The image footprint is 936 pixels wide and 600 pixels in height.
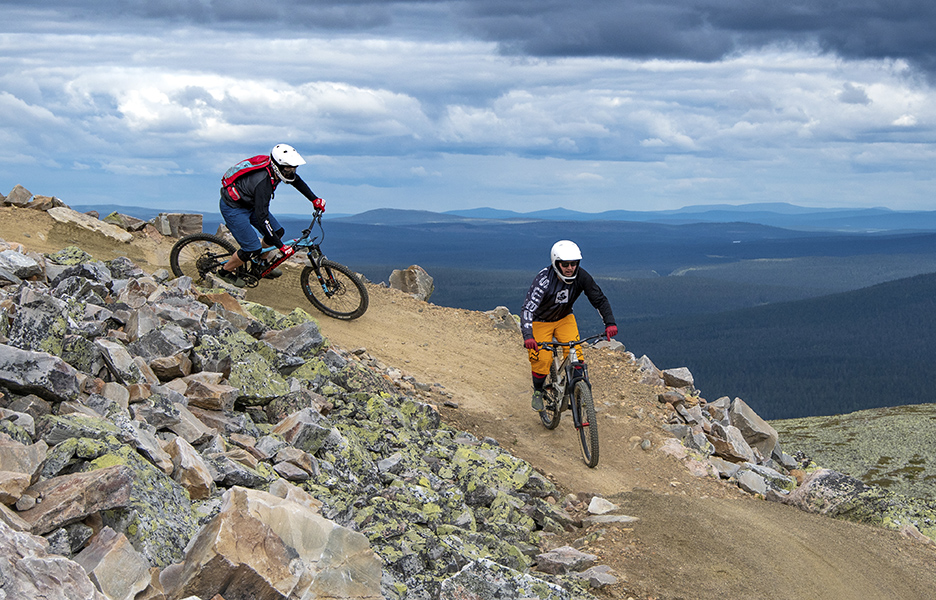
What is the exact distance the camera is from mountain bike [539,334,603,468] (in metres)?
13.5

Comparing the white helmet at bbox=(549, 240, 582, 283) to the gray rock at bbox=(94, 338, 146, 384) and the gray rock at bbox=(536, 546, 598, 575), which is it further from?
the gray rock at bbox=(94, 338, 146, 384)

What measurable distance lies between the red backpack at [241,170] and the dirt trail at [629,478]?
12.9 ft

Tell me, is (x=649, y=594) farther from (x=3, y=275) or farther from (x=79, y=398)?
(x=3, y=275)

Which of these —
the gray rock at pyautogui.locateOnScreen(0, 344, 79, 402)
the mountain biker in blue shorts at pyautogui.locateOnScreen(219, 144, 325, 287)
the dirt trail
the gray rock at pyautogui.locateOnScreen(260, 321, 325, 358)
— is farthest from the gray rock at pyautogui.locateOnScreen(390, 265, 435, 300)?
the gray rock at pyautogui.locateOnScreen(0, 344, 79, 402)

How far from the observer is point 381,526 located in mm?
8195

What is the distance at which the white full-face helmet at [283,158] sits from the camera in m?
16.3

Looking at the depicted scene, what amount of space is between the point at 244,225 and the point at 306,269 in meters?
2.28

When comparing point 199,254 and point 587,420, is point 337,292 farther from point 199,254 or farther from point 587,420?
point 587,420

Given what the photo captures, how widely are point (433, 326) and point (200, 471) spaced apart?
1480 cm

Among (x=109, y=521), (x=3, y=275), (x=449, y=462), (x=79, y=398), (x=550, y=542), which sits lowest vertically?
(x=550, y=542)

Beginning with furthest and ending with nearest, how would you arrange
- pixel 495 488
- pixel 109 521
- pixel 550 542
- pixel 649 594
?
pixel 495 488 → pixel 550 542 → pixel 649 594 → pixel 109 521

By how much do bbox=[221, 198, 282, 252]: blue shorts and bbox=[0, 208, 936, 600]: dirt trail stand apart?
92.5 inches

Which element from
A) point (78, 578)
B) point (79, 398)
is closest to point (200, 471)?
point (79, 398)

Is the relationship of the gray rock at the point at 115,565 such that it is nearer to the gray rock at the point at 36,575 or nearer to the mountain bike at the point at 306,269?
the gray rock at the point at 36,575
